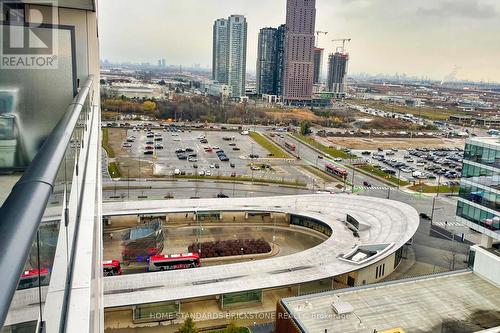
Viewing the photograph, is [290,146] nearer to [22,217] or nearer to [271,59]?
[22,217]

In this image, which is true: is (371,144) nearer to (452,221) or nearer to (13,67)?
(452,221)

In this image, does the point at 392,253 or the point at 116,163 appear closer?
the point at 392,253

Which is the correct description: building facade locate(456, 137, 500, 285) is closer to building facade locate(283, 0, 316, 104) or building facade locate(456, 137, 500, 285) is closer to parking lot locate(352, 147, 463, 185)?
parking lot locate(352, 147, 463, 185)

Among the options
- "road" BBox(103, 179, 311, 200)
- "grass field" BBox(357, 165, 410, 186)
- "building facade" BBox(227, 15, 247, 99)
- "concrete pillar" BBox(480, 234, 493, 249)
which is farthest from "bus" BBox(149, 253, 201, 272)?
"building facade" BBox(227, 15, 247, 99)

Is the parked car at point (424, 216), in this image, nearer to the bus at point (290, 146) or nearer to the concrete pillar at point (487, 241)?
the concrete pillar at point (487, 241)

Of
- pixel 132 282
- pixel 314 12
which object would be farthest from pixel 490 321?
pixel 314 12

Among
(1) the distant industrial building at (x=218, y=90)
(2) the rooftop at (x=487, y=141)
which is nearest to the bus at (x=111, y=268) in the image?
(2) the rooftop at (x=487, y=141)

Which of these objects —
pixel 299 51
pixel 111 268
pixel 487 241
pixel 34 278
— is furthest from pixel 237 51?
pixel 34 278
